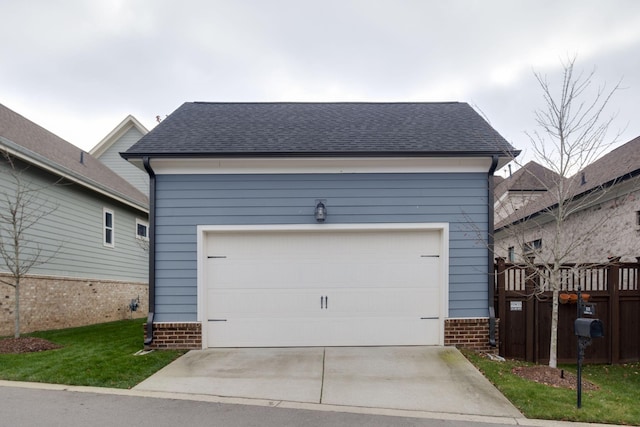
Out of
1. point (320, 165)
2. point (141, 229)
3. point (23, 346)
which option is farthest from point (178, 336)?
point (141, 229)

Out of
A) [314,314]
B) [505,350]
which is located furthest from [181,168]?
[505,350]

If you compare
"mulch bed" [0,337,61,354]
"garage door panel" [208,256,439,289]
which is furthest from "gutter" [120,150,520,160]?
"mulch bed" [0,337,61,354]

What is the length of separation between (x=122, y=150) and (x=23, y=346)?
1270cm

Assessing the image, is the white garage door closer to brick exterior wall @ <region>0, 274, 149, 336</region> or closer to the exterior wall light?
the exterior wall light

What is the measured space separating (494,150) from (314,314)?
4.48m

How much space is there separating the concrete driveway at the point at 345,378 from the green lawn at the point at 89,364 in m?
0.33

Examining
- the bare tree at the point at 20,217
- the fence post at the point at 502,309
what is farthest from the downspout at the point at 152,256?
the fence post at the point at 502,309

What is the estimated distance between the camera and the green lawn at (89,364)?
A: 6098 mm

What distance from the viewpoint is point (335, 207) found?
27.0 ft

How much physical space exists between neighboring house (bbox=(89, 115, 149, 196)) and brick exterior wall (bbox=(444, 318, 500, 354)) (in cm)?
1550

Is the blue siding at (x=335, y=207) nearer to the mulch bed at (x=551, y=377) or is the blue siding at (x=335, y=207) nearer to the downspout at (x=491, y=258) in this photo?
the downspout at (x=491, y=258)

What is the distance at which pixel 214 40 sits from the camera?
11945mm

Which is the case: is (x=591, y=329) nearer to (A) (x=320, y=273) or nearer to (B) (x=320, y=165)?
(A) (x=320, y=273)

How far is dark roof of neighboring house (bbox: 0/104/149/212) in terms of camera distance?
34.8 feet
